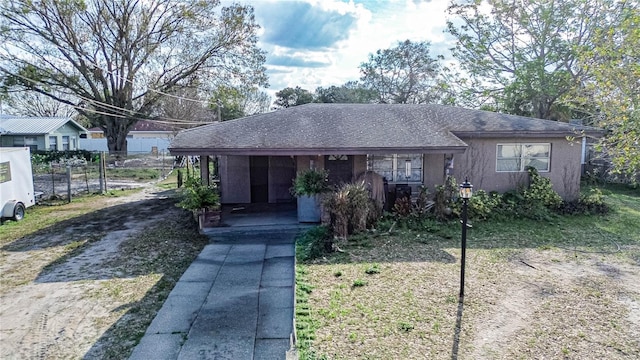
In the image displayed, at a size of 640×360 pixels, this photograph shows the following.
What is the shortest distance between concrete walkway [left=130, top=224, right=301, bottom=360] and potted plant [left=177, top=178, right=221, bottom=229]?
1342 millimetres

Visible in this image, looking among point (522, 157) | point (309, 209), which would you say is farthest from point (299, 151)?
point (522, 157)

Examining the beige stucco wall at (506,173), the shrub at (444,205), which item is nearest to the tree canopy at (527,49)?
the beige stucco wall at (506,173)

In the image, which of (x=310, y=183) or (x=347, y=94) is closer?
(x=310, y=183)

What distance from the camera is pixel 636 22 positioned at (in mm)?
5703

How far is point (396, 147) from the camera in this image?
388 inches

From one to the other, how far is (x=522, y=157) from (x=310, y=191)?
6.74 meters

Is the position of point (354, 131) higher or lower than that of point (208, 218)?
higher

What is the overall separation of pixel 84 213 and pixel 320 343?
11065 mm

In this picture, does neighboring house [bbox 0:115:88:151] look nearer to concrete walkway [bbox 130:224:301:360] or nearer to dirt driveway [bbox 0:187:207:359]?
dirt driveway [bbox 0:187:207:359]

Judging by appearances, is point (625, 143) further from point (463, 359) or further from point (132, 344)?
point (132, 344)

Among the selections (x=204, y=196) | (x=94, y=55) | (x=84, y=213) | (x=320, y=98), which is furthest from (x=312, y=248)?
(x=320, y=98)

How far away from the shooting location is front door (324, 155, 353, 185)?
37.1ft

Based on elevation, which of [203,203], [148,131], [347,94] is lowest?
[203,203]

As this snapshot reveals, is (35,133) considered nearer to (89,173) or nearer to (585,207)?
(89,173)
